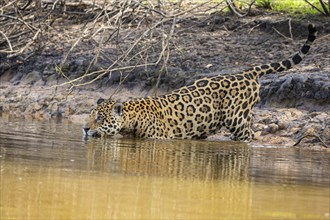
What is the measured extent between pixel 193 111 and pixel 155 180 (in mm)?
4941

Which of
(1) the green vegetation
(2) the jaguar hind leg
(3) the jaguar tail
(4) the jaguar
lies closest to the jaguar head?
(4) the jaguar

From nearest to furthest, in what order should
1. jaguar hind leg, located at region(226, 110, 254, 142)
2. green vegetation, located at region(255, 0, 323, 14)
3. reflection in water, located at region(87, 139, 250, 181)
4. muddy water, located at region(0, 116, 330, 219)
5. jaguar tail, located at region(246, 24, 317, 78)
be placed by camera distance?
muddy water, located at region(0, 116, 330, 219) < reflection in water, located at region(87, 139, 250, 181) < jaguar hind leg, located at region(226, 110, 254, 142) < jaguar tail, located at region(246, 24, 317, 78) < green vegetation, located at region(255, 0, 323, 14)

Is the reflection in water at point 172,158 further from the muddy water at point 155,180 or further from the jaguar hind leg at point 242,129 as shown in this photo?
the jaguar hind leg at point 242,129

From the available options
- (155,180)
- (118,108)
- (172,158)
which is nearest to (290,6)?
(118,108)

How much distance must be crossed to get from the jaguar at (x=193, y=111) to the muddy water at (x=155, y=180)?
3.22ft

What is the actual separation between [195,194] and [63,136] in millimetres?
4908

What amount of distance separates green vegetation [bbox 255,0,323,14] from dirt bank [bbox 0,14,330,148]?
12.6 inches

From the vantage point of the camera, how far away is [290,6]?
15.5m

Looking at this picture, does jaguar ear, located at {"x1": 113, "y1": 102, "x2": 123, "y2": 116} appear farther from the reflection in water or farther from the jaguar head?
the reflection in water

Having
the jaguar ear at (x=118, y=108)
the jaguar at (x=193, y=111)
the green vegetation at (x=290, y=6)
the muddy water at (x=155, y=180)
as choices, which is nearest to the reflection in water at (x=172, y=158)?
the muddy water at (x=155, y=180)

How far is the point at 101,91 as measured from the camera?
14641 mm

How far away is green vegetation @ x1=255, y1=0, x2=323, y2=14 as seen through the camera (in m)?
15.1

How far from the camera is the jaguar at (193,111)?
1134 centimetres

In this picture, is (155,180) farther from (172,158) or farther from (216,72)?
(216,72)
